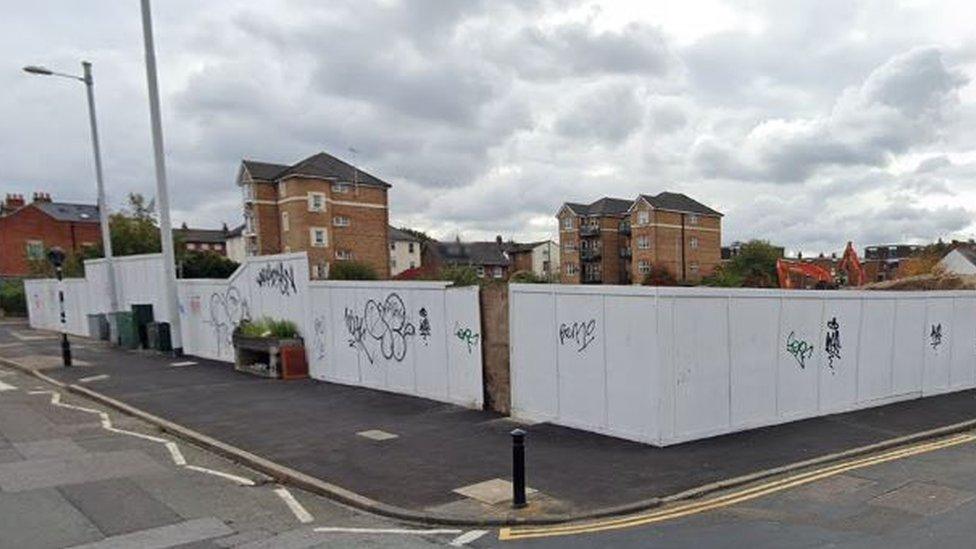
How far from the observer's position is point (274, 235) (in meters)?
68.3

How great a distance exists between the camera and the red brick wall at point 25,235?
214ft

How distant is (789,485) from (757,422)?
3.44 m

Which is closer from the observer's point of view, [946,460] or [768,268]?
[946,460]

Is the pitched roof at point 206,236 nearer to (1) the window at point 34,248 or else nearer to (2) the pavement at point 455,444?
(1) the window at point 34,248

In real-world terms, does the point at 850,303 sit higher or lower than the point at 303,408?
higher

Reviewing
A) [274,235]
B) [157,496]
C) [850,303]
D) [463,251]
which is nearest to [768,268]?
[463,251]

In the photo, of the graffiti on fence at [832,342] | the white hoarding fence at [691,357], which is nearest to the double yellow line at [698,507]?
the white hoarding fence at [691,357]

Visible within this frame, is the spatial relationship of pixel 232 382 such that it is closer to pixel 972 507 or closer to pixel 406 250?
pixel 972 507

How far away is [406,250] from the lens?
89.5 meters

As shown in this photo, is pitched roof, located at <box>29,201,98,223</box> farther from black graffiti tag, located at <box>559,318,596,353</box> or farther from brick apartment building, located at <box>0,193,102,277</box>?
black graffiti tag, located at <box>559,318,596,353</box>

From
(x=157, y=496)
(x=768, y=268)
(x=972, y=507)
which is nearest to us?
(x=972, y=507)

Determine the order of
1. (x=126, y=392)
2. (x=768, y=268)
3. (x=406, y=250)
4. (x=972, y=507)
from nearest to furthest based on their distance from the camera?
(x=972, y=507) < (x=126, y=392) < (x=768, y=268) < (x=406, y=250)

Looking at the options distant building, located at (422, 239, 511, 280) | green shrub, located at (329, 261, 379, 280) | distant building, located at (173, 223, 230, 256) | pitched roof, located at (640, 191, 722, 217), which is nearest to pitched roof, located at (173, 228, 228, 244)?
distant building, located at (173, 223, 230, 256)

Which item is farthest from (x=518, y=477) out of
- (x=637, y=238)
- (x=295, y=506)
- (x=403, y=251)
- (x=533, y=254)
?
(x=533, y=254)
